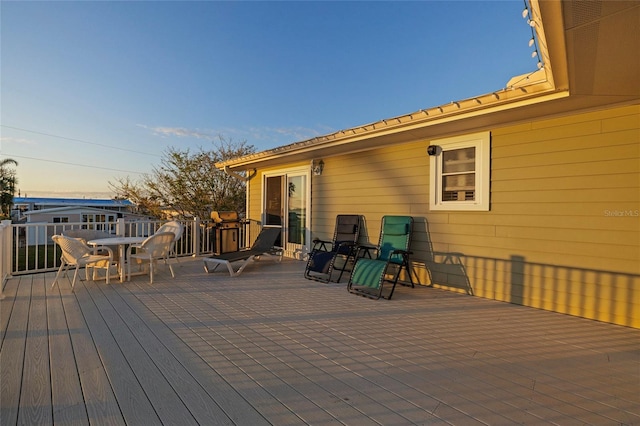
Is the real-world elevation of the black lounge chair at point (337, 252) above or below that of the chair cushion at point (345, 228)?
below

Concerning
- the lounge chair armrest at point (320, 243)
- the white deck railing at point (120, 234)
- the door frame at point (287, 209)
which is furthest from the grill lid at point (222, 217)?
the lounge chair armrest at point (320, 243)

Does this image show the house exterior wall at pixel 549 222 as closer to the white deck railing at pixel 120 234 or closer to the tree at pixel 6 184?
the white deck railing at pixel 120 234

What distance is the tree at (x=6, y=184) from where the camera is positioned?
1469 centimetres

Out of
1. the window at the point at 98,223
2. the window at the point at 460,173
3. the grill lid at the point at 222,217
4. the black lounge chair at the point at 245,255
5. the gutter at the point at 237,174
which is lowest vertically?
the black lounge chair at the point at 245,255

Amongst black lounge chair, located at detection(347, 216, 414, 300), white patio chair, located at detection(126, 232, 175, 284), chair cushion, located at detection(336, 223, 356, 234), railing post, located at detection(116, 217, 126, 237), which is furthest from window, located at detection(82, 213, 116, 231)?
black lounge chair, located at detection(347, 216, 414, 300)

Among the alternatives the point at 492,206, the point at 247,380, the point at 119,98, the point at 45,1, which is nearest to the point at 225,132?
the point at 119,98

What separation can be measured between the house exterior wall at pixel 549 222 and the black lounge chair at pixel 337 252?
956mm

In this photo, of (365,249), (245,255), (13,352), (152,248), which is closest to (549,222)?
(365,249)

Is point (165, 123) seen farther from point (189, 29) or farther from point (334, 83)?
point (334, 83)

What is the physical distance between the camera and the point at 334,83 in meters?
11.8

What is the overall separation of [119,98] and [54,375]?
1040 centimetres

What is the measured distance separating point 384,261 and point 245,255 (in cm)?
275

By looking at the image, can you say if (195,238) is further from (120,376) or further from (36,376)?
(120,376)

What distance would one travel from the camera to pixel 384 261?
421 cm
